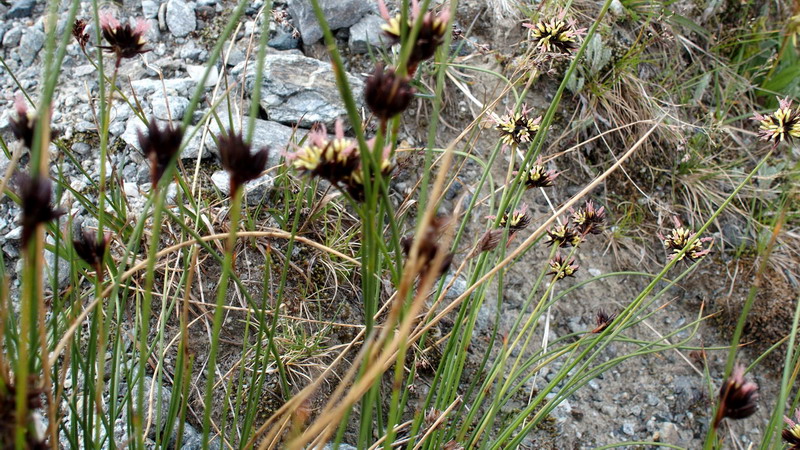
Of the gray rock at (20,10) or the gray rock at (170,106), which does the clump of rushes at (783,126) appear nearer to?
the gray rock at (170,106)

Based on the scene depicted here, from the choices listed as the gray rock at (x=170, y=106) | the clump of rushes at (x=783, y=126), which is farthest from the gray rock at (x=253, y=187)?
the clump of rushes at (x=783, y=126)

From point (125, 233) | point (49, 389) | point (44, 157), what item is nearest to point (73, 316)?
point (49, 389)

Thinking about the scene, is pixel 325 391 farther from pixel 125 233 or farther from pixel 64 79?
pixel 64 79

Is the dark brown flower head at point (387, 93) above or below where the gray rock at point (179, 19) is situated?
above

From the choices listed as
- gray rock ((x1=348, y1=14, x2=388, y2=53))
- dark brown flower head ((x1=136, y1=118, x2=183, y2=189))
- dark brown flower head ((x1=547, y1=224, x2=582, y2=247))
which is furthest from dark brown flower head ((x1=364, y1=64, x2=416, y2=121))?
gray rock ((x1=348, y1=14, x2=388, y2=53))

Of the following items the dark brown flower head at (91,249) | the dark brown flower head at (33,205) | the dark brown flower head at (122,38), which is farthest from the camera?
the dark brown flower head at (122,38)

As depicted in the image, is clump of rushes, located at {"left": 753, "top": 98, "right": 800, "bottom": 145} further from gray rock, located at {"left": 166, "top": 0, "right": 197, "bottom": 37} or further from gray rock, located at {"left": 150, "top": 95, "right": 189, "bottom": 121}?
gray rock, located at {"left": 166, "top": 0, "right": 197, "bottom": 37}

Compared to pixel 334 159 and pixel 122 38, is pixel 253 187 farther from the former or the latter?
pixel 334 159
